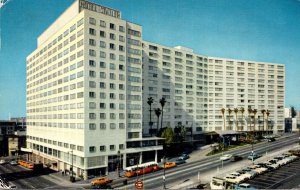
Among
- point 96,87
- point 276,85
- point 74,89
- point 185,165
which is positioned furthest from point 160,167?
point 276,85

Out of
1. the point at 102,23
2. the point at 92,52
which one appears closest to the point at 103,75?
the point at 92,52

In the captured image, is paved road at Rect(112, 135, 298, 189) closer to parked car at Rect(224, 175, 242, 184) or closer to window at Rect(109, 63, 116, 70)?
parked car at Rect(224, 175, 242, 184)

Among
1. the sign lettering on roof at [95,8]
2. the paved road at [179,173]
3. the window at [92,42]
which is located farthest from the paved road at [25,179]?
the sign lettering on roof at [95,8]

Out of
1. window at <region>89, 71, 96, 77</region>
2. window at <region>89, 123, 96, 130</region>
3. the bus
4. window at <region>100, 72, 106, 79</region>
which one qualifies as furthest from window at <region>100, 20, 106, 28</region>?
the bus

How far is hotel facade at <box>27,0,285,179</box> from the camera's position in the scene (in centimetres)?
5856

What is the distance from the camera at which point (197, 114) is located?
10494cm

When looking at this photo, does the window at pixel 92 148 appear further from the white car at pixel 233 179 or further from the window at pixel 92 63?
the white car at pixel 233 179

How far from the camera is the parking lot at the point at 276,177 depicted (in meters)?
40.7

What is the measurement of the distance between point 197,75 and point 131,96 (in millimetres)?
46589

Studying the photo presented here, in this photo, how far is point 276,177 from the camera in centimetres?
4491

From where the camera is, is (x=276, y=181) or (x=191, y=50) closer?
(x=276, y=181)

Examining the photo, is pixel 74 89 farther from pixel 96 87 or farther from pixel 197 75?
pixel 197 75

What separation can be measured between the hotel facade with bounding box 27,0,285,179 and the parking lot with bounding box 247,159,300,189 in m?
29.2

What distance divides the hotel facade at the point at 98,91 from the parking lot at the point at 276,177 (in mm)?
29211
